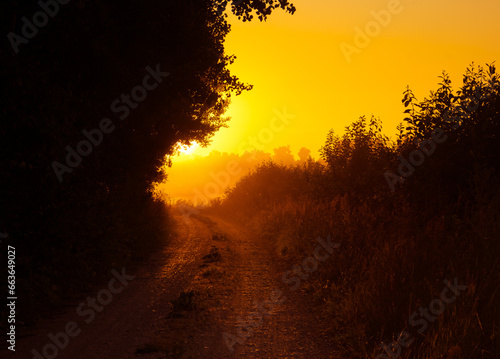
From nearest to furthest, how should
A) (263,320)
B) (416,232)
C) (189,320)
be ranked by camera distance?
(189,320) < (263,320) < (416,232)

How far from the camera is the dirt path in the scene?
Answer: 6.72 meters

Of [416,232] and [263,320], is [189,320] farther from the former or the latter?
[416,232]

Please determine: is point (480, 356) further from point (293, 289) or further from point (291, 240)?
point (291, 240)

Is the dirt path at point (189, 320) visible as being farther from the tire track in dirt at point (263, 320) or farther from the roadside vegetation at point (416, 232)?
the roadside vegetation at point (416, 232)

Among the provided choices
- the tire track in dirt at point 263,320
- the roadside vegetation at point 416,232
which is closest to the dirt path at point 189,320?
the tire track in dirt at point 263,320

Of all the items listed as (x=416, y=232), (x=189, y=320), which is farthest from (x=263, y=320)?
(x=416, y=232)

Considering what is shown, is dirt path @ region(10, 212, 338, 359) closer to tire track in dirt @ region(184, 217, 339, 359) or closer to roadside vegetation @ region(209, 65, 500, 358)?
tire track in dirt @ region(184, 217, 339, 359)

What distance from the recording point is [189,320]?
8.14m

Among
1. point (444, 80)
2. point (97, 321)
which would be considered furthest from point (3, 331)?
point (444, 80)

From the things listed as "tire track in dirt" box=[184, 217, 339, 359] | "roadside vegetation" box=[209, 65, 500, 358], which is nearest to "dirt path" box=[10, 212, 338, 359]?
"tire track in dirt" box=[184, 217, 339, 359]

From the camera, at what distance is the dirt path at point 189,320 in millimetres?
6723

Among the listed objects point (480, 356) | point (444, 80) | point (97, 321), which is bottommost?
point (480, 356)

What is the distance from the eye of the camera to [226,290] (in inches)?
423

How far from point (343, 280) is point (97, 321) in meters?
5.49
